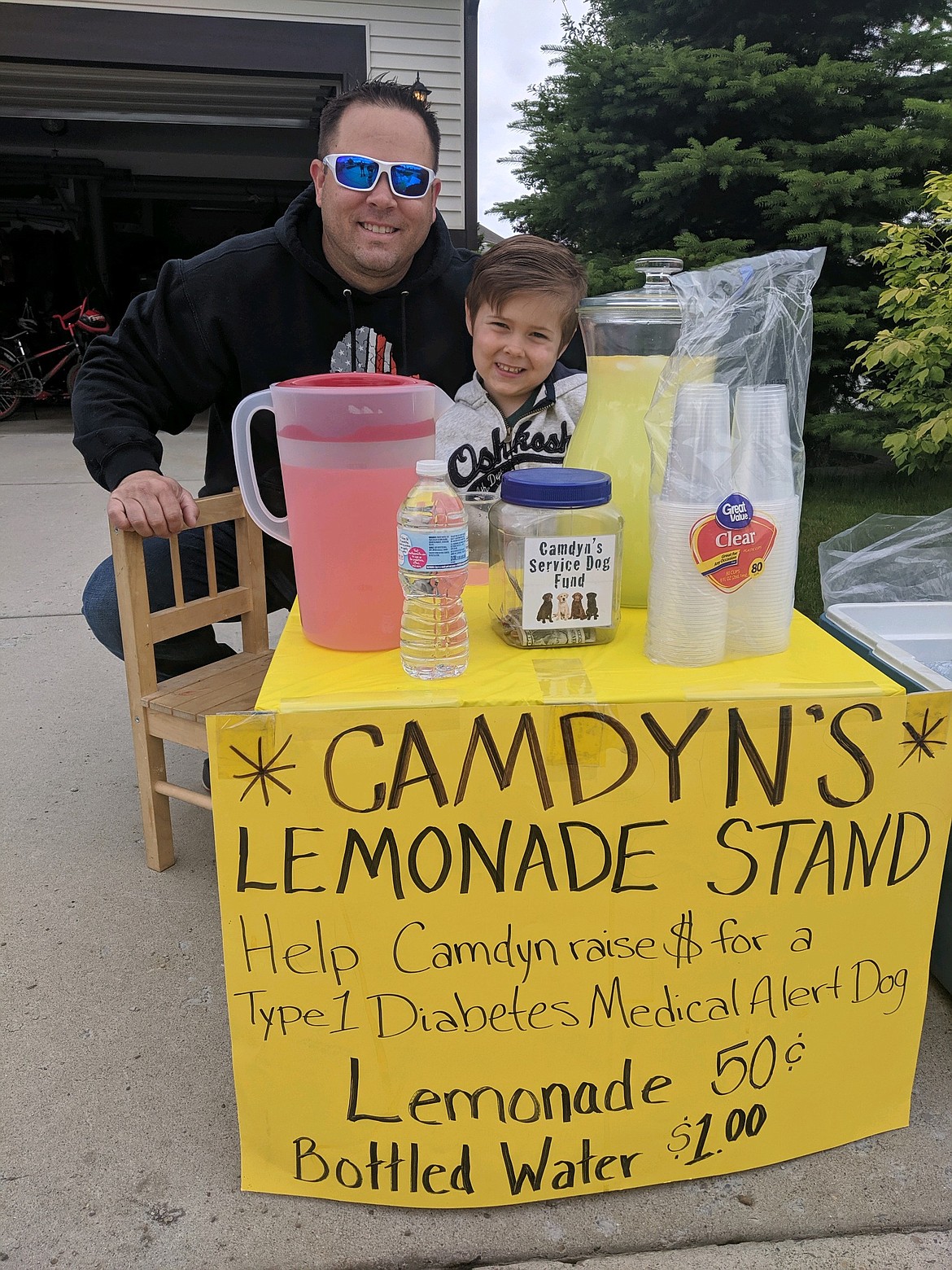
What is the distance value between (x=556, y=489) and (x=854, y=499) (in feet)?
17.9

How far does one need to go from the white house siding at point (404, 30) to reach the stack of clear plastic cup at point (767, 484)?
6199 millimetres

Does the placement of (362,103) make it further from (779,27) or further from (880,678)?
(779,27)

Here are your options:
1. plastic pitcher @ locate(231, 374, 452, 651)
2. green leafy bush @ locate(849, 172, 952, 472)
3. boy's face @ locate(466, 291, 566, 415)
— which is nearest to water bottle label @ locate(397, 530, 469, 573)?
plastic pitcher @ locate(231, 374, 452, 651)

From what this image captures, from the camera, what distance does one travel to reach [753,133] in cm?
601

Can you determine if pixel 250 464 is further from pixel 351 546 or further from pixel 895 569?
pixel 895 569

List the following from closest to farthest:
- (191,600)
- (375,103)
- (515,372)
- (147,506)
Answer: (515,372)
(147,506)
(375,103)
(191,600)

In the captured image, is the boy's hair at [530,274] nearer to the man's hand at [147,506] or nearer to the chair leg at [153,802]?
the man's hand at [147,506]

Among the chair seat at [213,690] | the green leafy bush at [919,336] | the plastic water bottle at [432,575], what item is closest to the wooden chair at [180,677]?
the chair seat at [213,690]

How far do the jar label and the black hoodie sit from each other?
1281mm

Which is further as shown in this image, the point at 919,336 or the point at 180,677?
the point at 919,336

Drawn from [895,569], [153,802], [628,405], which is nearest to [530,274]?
[628,405]

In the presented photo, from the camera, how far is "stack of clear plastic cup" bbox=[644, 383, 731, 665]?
115 cm

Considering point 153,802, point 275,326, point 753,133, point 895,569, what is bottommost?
point 153,802

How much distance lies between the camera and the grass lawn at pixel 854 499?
495cm
